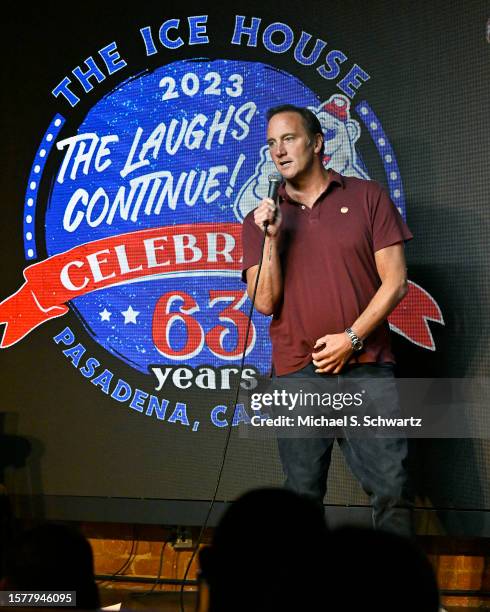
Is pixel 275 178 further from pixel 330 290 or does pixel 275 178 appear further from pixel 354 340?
pixel 354 340

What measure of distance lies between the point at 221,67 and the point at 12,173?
40.7 inches

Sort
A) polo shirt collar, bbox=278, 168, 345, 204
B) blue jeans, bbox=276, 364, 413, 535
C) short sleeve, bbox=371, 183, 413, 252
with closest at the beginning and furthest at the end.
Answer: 1. blue jeans, bbox=276, 364, 413, 535
2. short sleeve, bbox=371, 183, 413, 252
3. polo shirt collar, bbox=278, 168, 345, 204

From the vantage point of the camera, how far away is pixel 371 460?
119 inches

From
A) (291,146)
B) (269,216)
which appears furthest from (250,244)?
(291,146)

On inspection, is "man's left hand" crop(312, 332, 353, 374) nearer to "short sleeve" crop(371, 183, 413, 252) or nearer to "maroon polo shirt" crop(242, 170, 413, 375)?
"maroon polo shirt" crop(242, 170, 413, 375)

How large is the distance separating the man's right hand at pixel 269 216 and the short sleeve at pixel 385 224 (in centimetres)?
34

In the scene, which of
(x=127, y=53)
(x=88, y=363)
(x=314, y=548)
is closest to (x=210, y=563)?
(x=314, y=548)

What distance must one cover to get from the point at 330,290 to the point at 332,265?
3.5 inches

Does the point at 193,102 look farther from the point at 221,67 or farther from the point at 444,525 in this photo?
the point at 444,525

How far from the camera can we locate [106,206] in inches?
148

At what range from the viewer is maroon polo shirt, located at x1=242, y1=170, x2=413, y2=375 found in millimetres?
3078

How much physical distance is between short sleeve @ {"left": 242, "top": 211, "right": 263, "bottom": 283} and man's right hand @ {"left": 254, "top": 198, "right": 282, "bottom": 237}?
160 mm

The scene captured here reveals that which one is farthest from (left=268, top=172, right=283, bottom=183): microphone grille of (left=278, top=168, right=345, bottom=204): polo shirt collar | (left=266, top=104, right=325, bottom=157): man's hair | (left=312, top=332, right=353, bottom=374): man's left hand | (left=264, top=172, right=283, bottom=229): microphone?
(left=312, top=332, right=353, bottom=374): man's left hand

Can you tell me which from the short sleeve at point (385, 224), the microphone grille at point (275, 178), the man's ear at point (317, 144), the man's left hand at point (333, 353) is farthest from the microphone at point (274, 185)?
the man's left hand at point (333, 353)
